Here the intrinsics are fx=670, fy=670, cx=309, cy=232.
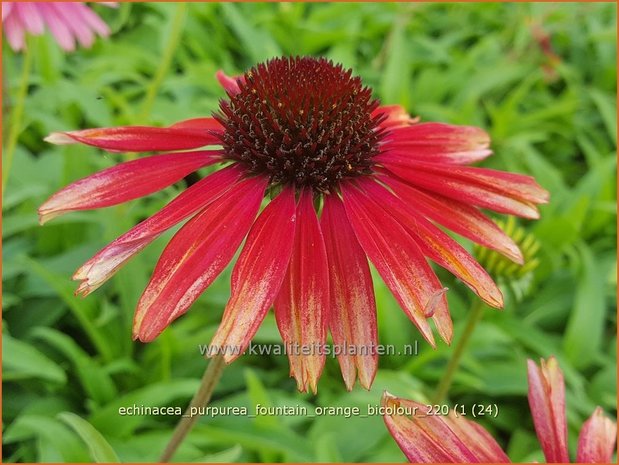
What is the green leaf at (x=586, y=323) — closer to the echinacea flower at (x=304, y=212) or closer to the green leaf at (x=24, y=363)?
the echinacea flower at (x=304, y=212)

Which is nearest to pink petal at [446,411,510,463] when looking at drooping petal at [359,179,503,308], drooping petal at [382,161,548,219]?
drooping petal at [359,179,503,308]

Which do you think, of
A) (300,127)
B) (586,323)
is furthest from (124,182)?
(586,323)

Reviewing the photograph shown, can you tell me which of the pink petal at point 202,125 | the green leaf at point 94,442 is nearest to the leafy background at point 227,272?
the green leaf at point 94,442

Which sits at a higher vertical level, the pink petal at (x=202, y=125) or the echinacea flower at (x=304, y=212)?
the pink petal at (x=202, y=125)

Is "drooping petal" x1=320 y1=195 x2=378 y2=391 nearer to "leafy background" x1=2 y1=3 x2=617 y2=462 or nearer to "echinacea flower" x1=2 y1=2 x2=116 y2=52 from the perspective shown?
"leafy background" x1=2 y1=3 x2=617 y2=462

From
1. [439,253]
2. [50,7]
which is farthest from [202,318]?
[439,253]
